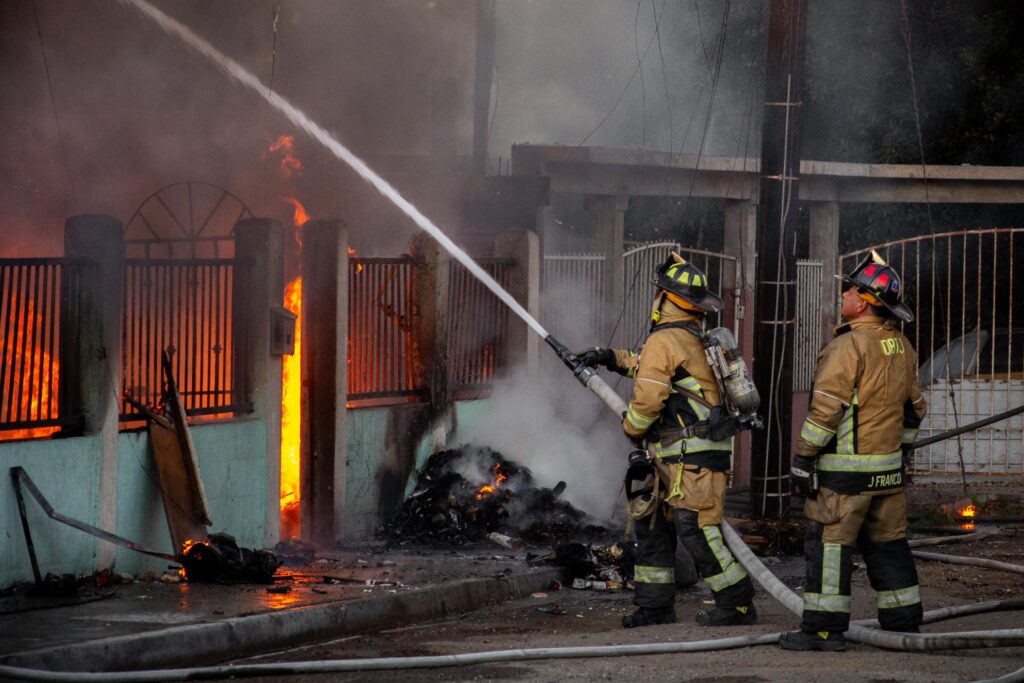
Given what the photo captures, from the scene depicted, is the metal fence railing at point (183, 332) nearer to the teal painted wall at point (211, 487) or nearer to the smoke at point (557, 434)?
the teal painted wall at point (211, 487)

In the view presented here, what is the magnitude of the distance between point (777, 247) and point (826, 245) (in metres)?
5.22

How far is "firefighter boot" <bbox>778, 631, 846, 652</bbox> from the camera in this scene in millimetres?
6863

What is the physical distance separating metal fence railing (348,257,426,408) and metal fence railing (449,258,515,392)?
0.52 metres

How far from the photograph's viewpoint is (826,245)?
16.6 metres

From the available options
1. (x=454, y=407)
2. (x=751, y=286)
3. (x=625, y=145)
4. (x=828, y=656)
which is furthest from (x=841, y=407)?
(x=625, y=145)

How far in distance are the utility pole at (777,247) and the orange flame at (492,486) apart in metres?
2.07

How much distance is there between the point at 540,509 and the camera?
11.4 m

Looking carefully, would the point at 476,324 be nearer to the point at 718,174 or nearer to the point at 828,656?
the point at 718,174

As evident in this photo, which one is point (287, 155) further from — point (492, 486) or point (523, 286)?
point (492, 486)

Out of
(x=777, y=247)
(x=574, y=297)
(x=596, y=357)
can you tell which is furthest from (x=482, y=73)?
(x=596, y=357)

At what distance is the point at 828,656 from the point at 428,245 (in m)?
5.74

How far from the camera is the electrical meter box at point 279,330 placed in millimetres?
9994

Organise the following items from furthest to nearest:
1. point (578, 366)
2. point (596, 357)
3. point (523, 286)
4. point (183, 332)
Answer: point (523, 286)
point (183, 332)
point (578, 366)
point (596, 357)

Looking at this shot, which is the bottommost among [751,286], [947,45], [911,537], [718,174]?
[911,537]
